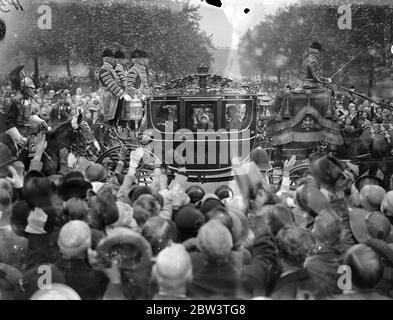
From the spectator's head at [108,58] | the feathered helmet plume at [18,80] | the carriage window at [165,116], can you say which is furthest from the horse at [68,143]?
the spectator's head at [108,58]

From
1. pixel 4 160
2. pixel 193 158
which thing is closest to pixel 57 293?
pixel 4 160

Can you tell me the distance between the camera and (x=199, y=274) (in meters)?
2.74

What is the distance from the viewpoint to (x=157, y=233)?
296cm

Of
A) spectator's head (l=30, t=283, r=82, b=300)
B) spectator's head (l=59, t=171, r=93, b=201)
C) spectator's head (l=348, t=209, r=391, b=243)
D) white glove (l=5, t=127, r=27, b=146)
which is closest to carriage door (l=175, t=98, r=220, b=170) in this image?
white glove (l=5, t=127, r=27, b=146)

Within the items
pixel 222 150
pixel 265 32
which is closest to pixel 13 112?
pixel 222 150

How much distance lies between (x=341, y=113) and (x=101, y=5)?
5.46m

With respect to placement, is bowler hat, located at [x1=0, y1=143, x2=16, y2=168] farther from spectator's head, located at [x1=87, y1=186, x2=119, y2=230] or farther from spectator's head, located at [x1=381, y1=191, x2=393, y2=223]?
spectator's head, located at [x1=381, y1=191, x2=393, y2=223]

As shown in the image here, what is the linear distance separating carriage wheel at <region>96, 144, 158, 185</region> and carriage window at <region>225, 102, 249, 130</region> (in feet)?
3.50

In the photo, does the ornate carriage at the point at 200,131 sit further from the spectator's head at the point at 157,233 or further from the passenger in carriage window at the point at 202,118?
the spectator's head at the point at 157,233

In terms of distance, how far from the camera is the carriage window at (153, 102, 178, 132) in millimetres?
6836

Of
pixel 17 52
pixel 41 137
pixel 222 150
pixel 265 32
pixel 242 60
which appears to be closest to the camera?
pixel 41 137

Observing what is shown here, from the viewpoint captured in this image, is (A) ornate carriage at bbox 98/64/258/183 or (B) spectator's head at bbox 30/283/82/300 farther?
(A) ornate carriage at bbox 98/64/258/183
